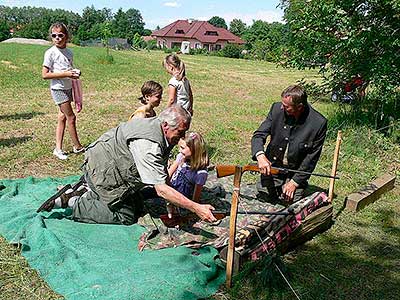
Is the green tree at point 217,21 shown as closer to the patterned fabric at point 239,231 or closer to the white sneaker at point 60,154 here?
the white sneaker at point 60,154

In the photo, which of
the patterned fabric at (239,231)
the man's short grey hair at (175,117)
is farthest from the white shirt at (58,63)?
the man's short grey hair at (175,117)

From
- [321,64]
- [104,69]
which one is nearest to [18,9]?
[104,69]

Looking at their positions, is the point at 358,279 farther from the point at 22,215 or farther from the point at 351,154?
the point at 351,154

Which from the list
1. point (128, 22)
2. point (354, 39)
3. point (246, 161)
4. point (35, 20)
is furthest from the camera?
point (128, 22)

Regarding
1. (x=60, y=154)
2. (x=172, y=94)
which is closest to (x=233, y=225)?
→ (x=172, y=94)

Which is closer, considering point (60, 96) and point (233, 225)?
point (233, 225)

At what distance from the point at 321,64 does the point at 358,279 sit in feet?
17.1

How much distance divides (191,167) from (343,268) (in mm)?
1674

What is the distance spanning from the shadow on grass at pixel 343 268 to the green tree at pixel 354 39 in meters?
3.43

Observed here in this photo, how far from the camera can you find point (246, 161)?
6.91 metres

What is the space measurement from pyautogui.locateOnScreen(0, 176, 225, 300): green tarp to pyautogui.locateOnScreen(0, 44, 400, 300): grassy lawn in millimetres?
133

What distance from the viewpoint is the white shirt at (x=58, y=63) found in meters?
5.89

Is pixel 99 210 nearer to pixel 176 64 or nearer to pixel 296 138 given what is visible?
pixel 296 138

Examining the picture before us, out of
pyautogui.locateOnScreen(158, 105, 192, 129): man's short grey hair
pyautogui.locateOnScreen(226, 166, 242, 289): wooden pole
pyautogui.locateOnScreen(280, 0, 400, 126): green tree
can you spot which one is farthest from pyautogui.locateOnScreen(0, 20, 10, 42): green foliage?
pyautogui.locateOnScreen(226, 166, 242, 289): wooden pole
